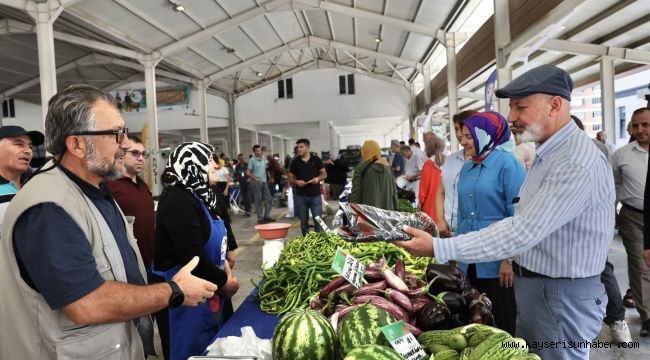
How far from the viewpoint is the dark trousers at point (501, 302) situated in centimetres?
257

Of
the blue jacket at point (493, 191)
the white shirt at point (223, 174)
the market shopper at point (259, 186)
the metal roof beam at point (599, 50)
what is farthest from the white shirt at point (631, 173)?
the market shopper at point (259, 186)

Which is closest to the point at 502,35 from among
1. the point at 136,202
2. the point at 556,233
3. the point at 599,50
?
the point at 599,50

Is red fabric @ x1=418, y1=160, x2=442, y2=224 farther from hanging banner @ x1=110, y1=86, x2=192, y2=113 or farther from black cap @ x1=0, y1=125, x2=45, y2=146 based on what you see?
hanging banner @ x1=110, y1=86, x2=192, y2=113

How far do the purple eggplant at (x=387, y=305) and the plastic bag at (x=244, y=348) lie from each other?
1.47 ft

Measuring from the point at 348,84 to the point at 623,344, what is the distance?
2041 cm

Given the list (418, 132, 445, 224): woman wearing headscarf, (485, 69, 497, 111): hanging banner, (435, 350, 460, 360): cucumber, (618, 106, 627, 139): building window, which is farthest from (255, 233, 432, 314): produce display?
(618, 106, 627, 139): building window

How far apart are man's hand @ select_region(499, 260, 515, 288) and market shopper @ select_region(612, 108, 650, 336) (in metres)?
2.16

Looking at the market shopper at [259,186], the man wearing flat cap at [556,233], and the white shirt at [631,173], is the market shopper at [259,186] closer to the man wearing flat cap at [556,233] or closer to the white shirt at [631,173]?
the white shirt at [631,173]

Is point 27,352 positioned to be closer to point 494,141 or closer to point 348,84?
point 494,141

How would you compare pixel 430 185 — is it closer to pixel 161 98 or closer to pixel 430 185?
pixel 430 185

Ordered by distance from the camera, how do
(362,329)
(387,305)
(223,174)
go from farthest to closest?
(223,174), (387,305), (362,329)

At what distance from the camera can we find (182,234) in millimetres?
2344

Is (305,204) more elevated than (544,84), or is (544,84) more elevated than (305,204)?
(544,84)

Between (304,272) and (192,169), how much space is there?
35.8 inches
